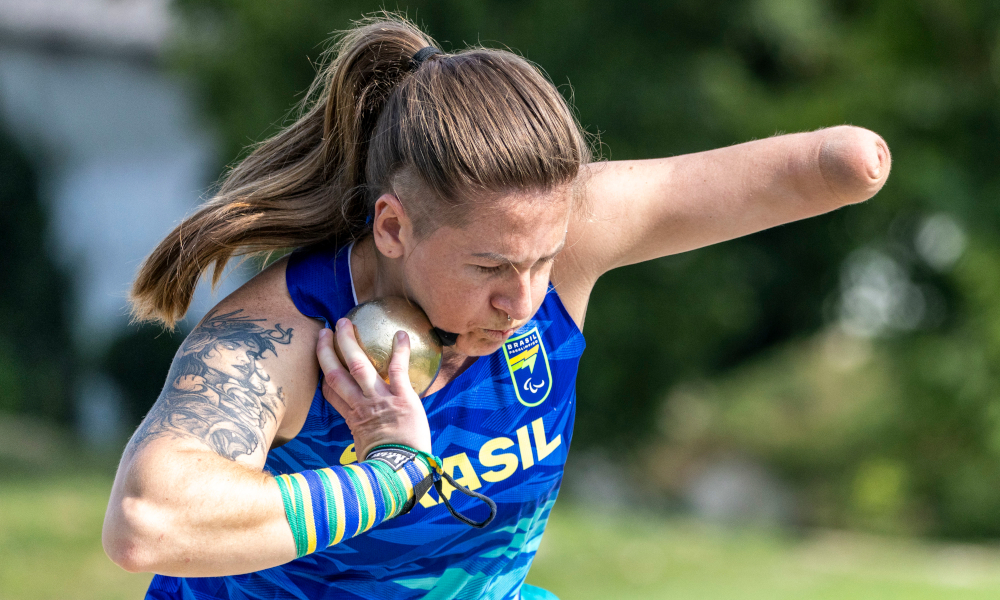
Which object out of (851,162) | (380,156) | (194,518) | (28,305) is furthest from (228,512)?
(28,305)

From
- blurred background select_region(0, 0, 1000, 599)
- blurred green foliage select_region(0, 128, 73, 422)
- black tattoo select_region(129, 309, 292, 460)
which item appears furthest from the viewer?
blurred green foliage select_region(0, 128, 73, 422)

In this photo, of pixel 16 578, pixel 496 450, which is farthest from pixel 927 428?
pixel 496 450

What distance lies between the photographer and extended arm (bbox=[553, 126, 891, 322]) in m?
2.45

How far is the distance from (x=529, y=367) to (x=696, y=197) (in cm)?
63

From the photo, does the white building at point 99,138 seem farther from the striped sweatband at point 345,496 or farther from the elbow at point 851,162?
the striped sweatband at point 345,496

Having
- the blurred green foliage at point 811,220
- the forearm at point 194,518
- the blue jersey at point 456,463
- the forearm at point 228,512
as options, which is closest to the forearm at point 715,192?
the blue jersey at point 456,463

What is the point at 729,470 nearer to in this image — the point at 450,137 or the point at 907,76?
the point at 907,76

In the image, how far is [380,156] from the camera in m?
2.12

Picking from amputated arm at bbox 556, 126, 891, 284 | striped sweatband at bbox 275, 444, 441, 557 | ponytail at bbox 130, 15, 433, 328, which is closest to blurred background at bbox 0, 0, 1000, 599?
ponytail at bbox 130, 15, 433, 328

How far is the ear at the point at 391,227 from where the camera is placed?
6.70 ft

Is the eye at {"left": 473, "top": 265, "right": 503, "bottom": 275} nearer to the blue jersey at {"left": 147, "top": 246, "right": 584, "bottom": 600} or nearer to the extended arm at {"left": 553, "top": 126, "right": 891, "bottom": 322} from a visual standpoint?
the blue jersey at {"left": 147, "top": 246, "right": 584, "bottom": 600}

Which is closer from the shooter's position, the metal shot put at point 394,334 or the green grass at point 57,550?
the metal shot put at point 394,334

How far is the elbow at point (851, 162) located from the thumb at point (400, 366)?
1132 mm

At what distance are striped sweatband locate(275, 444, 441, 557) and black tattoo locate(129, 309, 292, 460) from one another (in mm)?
146
